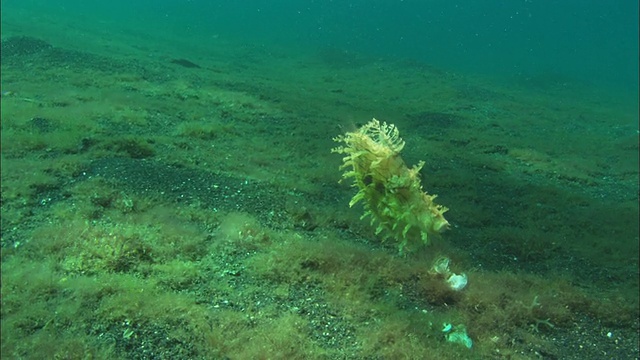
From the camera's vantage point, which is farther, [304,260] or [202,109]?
[202,109]

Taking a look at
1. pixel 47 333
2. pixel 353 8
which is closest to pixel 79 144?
pixel 47 333

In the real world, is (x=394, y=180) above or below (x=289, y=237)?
above

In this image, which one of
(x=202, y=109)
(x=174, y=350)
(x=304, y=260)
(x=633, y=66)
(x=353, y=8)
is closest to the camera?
(x=174, y=350)

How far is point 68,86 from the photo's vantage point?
12133mm

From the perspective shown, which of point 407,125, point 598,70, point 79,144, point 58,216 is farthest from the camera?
point 598,70

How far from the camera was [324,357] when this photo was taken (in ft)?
11.8

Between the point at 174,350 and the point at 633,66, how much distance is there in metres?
74.0

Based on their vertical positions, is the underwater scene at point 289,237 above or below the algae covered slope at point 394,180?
below

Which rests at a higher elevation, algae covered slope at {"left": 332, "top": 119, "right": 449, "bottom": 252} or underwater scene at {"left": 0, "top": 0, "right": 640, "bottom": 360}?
algae covered slope at {"left": 332, "top": 119, "right": 449, "bottom": 252}

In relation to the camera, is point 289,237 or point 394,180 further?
point 289,237

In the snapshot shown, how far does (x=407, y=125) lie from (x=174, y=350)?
37.0ft

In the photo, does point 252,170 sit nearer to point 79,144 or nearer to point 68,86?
point 79,144

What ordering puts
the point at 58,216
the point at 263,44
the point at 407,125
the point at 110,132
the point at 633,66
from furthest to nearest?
the point at 633,66 → the point at 263,44 → the point at 407,125 → the point at 110,132 → the point at 58,216

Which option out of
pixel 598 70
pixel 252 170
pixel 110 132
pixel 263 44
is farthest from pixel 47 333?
pixel 598 70
